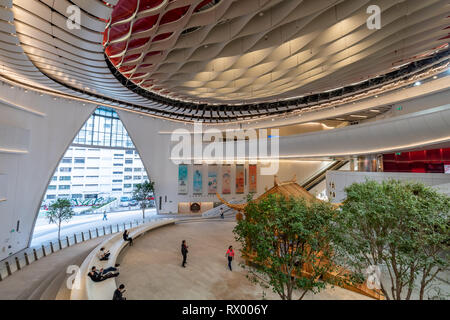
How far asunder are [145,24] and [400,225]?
26.6ft

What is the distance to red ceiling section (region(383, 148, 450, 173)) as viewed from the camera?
40.8 feet

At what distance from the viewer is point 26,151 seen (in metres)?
11.1

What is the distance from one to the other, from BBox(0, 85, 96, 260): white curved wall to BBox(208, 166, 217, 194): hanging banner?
37.7ft

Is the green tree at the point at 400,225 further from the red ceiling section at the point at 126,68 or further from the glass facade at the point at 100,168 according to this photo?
the glass facade at the point at 100,168

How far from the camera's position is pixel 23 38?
550 cm

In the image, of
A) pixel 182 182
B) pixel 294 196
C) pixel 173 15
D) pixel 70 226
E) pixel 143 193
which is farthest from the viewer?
pixel 182 182

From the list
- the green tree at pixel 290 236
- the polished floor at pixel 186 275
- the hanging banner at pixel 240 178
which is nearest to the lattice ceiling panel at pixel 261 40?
the green tree at pixel 290 236

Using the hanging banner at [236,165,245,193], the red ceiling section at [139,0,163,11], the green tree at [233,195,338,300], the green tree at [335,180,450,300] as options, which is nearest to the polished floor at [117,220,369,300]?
the green tree at [233,195,338,300]

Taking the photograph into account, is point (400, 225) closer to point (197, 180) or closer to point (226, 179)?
point (226, 179)

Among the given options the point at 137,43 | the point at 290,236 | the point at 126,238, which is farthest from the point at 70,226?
the point at 290,236

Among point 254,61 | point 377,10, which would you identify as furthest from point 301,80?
point 377,10

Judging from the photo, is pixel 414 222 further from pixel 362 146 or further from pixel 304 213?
pixel 362 146

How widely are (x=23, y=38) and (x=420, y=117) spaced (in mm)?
14671

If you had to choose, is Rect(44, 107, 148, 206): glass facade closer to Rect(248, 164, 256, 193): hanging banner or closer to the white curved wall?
the white curved wall
